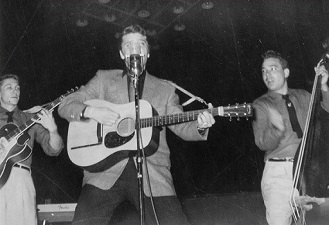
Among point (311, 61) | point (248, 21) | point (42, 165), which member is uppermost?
point (248, 21)

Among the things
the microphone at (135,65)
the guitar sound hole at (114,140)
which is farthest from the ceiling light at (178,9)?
the microphone at (135,65)

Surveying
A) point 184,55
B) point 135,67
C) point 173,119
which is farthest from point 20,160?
point 184,55

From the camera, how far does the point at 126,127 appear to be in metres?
2.61

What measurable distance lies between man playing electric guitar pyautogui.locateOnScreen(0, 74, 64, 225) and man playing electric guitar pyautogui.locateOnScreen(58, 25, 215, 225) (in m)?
0.34

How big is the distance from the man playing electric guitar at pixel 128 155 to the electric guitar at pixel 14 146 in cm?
29

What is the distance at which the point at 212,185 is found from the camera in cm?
411

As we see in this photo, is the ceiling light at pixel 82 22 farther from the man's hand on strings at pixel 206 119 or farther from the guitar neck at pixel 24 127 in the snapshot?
the man's hand on strings at pixel 206 119

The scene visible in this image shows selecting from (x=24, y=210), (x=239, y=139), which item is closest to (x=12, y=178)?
(x=24, y=210)

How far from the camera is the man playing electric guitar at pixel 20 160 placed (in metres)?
2.80

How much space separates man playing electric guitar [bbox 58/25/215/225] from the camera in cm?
234

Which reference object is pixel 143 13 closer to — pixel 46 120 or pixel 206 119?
pixel 46 120

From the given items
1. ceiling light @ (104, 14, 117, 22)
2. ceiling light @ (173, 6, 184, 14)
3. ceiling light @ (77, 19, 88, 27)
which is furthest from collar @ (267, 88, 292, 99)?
ceiling light @ (77, 19, 88, 27)

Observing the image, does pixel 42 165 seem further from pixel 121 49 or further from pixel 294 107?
pixel 294 107

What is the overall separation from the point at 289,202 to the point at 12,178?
6.02 feet
